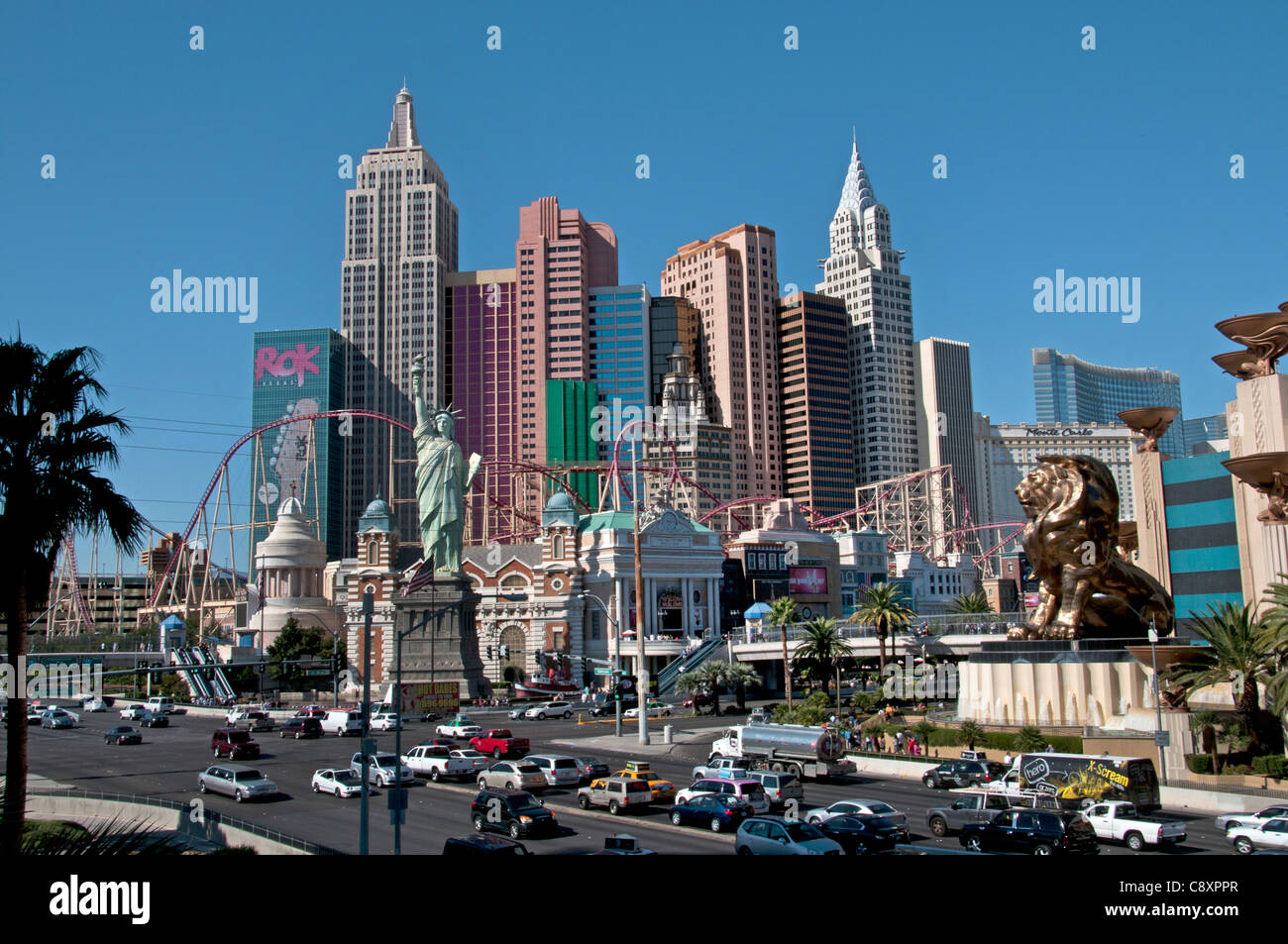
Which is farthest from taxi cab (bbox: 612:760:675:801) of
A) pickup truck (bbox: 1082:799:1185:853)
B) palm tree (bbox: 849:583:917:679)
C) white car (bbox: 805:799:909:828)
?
palm tree (bbox: 849:583:917:679)

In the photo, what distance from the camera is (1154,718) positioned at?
145 ft

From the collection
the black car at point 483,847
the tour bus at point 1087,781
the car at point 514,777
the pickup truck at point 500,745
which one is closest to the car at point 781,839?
the black car at point 483,847

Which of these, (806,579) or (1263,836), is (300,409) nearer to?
(806,579)

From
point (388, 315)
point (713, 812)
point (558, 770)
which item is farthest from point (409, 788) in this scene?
point (388, 315)

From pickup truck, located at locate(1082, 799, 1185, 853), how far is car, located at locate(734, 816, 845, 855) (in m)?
8.88

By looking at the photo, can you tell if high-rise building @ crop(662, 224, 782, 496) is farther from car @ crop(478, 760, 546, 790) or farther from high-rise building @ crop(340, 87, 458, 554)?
car @ crop(478, 760, 546, 790)

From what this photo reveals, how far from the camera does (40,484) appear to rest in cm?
1897

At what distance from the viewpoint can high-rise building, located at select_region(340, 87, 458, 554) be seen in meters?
184

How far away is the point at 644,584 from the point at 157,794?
2641 inches

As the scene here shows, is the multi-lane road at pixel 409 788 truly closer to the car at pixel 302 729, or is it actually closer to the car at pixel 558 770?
the car at pixel 558 770
